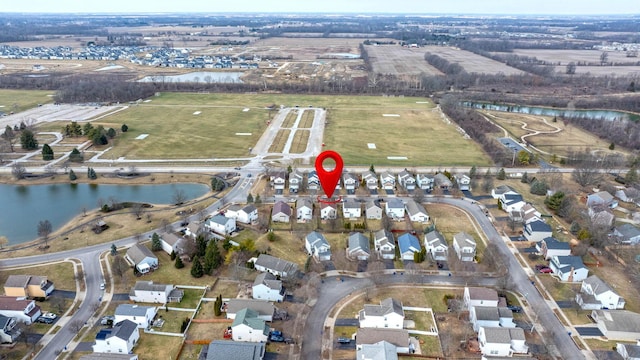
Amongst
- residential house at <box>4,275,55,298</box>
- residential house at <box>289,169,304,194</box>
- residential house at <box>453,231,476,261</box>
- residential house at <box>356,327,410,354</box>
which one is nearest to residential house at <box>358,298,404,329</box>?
residential house at <box>356,327,410,354</box>

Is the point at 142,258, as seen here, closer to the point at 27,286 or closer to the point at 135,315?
A: the point at 135,315

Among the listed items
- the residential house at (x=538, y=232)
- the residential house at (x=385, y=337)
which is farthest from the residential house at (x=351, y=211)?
the residential house at (x=385, y=337)

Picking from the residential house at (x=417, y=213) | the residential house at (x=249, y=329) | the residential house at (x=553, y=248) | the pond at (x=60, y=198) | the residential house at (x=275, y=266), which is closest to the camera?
the residential house at (x=249, y=329)

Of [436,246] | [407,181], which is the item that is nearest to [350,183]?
[407,181]

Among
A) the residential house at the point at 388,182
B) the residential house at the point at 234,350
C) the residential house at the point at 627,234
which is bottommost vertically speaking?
the residential house at the point at 234,350

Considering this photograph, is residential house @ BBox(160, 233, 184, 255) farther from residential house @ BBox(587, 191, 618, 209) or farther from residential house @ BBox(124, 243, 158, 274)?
residential house @ BBox(587, 191, 618, 209)

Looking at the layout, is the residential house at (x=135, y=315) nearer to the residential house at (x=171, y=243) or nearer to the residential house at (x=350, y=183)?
the residential house at (x=171, y=243)

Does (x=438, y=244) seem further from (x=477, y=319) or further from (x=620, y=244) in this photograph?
(x=620, y=244)
